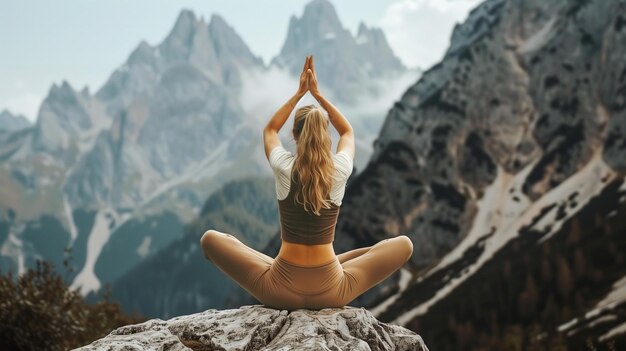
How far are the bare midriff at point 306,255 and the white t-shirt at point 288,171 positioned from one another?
77 centimetres

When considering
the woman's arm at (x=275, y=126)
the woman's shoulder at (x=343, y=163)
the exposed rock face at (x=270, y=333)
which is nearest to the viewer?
the exposed rock face at (x=270, y=333)

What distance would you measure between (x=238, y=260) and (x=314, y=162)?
209 centimetres

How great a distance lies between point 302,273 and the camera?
10.2 m

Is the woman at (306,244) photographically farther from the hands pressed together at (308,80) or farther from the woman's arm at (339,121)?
the hands pressed together at (308,80)

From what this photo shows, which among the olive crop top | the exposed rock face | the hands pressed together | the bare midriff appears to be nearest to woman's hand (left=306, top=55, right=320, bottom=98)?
the hands pressed together

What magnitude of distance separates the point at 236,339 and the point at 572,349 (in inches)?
4807

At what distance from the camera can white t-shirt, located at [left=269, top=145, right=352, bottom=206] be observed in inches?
404

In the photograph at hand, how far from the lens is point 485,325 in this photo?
16225 cm

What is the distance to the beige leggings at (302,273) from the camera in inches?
403

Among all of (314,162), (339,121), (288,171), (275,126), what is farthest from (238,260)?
(339,121)

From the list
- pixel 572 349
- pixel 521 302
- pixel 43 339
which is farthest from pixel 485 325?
pixel 43 339

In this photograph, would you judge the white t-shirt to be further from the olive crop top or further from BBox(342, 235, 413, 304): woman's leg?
BBox(342, 235, 413, 304): woman's leg

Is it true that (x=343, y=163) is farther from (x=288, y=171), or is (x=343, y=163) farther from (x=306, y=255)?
(x=306, y=255)

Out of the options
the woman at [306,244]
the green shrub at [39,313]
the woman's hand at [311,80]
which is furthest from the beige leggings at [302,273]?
the green shrub at [39,313]
